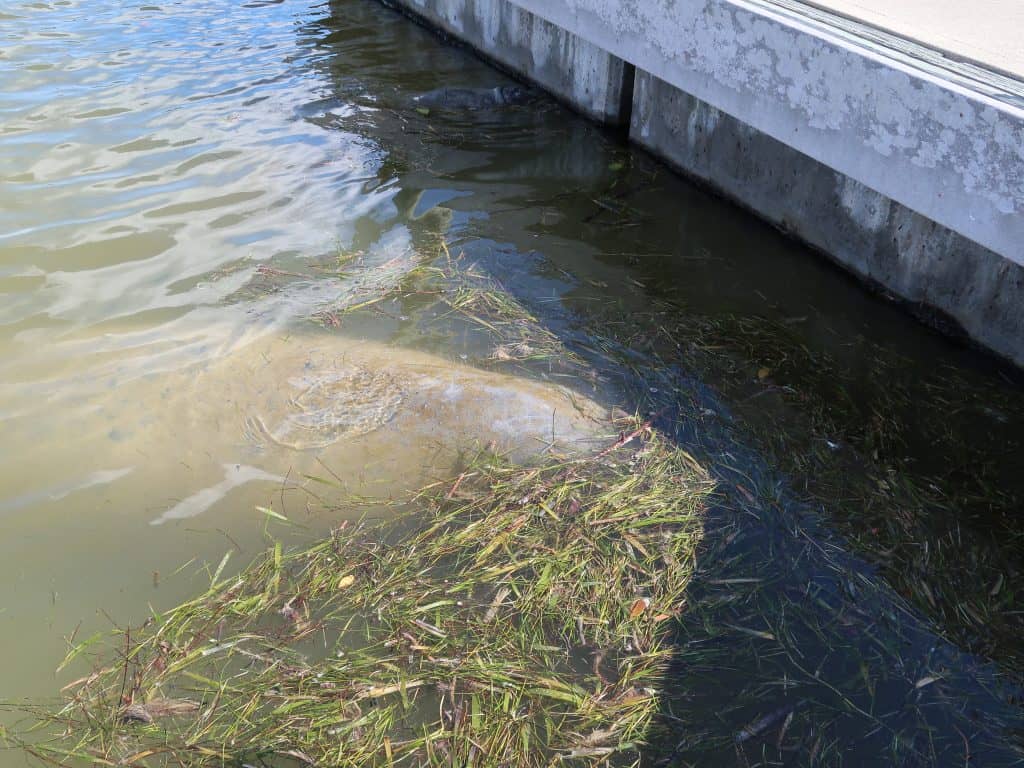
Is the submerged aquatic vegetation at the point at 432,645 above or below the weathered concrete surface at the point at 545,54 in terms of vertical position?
below

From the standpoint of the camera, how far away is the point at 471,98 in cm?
743

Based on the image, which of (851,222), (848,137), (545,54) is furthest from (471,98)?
(848,137)

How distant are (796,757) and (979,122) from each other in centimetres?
227

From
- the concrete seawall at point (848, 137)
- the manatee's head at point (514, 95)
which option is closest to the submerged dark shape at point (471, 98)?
the manatee's head at point (514, 95)

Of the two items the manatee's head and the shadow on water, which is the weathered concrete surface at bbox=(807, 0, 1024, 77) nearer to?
the shadow on water

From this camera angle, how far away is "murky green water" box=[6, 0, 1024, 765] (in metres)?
2.64

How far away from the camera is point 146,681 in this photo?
244 centimetres

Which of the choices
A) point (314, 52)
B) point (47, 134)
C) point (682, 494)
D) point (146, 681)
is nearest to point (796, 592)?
point (682, 494)

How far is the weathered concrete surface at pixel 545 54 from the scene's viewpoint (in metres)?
6.75

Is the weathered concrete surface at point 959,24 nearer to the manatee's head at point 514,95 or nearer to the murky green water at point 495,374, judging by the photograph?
the murky green water at point 495,374

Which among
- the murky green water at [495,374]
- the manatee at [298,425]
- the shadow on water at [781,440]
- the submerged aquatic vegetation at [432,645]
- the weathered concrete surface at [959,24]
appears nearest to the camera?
the submerged aquatic vegetation at [432,645]

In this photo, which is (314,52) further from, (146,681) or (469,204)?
(146,681)

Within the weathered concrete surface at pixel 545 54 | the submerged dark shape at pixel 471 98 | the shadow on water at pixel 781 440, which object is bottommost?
the shadow on water at pixel 781 440

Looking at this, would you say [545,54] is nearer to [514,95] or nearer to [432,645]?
[514,95]
